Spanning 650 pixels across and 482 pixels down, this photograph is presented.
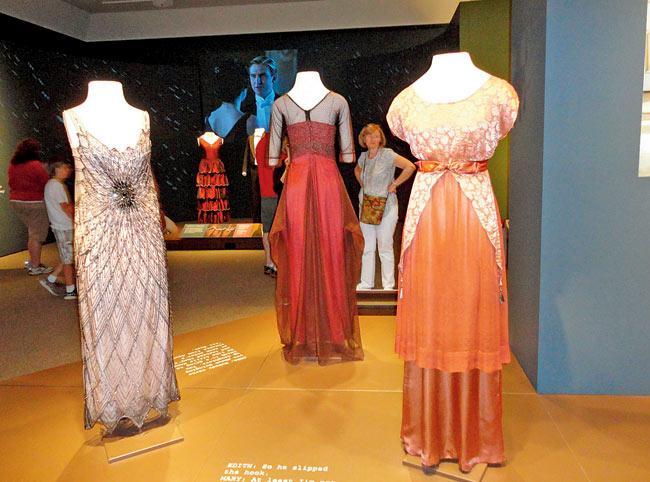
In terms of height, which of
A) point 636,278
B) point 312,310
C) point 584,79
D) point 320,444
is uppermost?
point 584,79

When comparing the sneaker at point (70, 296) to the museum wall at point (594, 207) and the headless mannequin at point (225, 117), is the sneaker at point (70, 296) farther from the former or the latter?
the headless mannequin at point (225, 117)

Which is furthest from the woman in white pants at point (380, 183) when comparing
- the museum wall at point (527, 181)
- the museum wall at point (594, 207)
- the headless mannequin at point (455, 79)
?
the headless mannequin at point (455, 79)

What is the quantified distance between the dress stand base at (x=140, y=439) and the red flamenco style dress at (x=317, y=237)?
3.49ft

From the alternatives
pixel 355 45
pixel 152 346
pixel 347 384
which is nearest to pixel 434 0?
pixel 355 45

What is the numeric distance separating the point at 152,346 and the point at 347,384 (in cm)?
122

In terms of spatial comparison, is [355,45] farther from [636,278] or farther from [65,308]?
[636,278]

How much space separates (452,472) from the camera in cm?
236

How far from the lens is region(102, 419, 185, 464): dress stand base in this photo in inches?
103

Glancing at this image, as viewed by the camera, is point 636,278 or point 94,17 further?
point 94,17

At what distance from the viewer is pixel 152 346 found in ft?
8.81

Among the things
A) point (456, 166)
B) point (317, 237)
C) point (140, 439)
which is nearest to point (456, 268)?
point (456, 166)

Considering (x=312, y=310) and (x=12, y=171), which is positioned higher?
(x=12, y=171)

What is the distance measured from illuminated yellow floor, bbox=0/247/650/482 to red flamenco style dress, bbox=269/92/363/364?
232 millimetres
